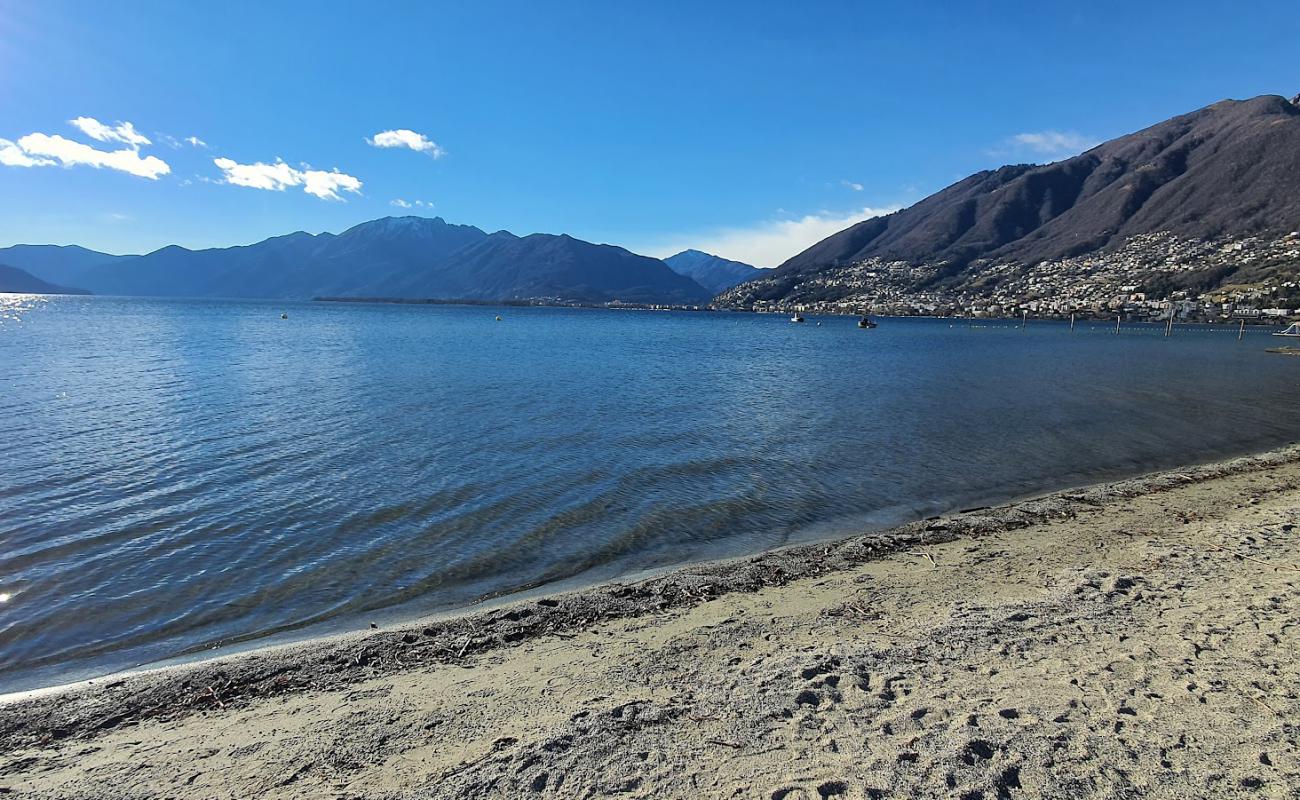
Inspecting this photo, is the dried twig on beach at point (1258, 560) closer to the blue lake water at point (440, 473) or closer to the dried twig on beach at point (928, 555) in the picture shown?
the dried twig on beach at point (928, 555)

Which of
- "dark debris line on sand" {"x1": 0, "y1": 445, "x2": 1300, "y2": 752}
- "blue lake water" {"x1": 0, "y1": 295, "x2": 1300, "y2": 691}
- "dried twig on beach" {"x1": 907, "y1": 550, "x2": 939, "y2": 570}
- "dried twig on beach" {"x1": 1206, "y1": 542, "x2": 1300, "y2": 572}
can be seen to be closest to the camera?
"dark debris line on sand" {"x1": 0, "y1": 445, "x2": 1300, "y2": 752}

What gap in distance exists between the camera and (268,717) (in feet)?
23.5

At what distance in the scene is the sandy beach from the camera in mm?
5594

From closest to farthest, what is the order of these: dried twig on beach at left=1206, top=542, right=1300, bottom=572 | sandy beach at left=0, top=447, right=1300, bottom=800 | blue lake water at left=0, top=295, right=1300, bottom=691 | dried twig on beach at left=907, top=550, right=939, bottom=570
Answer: sandy beach at left=0, top=447, right=1300, bottom=800 < dried twig on beach at left=1206, top=542, right=1300, bottom=572 < blue lake water at left=0, top=295, right=1300, bottom=691 < dried twig on beach at left=907, top=550, right=939, bottom=570

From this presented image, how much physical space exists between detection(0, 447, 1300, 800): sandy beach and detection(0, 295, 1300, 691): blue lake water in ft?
7.01

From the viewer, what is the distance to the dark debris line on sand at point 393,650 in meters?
7.39

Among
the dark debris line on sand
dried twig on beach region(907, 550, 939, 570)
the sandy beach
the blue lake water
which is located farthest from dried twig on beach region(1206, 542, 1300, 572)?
the blue lake water

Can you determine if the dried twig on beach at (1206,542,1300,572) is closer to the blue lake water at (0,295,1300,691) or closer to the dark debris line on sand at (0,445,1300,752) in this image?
the dark debris line on sand at (0,445,1300,752)

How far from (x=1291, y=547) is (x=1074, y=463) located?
9.74m

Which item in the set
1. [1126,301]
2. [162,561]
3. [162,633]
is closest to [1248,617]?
[162,633]

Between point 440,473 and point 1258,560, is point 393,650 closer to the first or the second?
point 440,473

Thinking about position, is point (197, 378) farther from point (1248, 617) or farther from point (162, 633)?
point (1248, 617)

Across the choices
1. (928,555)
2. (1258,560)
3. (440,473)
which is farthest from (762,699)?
(440,473)

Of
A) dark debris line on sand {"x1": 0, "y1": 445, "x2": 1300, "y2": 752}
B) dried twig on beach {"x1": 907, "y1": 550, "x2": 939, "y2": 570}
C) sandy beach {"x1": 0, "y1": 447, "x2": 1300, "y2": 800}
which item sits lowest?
dried twig on beach {"x1": 907, "y1": 550, "x2": 939, "y2": 570}
